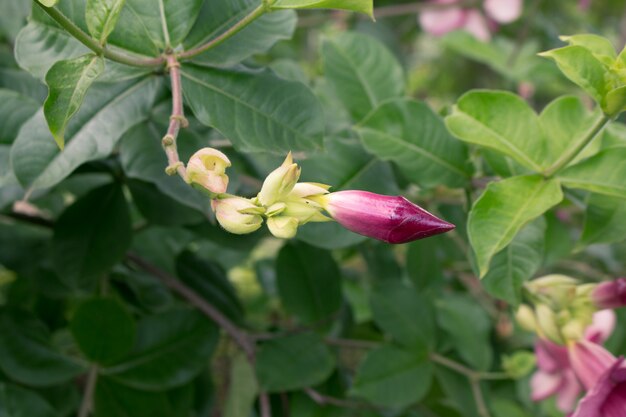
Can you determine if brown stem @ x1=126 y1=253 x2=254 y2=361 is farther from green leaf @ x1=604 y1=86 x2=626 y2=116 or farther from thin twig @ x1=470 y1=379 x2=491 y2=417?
green leaf @ x1=604 y1=86 x2=626 y2=116

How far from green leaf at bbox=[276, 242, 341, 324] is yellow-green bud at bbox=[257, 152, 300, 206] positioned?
54 centimetres

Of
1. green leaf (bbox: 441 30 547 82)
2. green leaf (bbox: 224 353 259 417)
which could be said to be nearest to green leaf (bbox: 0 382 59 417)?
green leaf (bbox: 224 353 259 417)

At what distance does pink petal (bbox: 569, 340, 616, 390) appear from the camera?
0.71 m

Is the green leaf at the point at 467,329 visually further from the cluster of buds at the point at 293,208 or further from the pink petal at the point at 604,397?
the cluster of buds at the point at 293,208

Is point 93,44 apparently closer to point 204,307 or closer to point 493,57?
point 204,307

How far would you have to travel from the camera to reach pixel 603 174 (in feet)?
2.13

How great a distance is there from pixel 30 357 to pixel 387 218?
638mm

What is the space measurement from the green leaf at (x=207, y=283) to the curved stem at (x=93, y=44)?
0.49 meters

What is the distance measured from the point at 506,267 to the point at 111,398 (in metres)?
0.55

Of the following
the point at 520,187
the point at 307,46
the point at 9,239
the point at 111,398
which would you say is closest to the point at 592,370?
the point at 520,187

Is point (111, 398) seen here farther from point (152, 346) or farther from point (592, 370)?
point (592, 370)

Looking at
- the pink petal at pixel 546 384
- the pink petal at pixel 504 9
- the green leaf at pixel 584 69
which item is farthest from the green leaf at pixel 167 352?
the pink petal at pixel 504 9

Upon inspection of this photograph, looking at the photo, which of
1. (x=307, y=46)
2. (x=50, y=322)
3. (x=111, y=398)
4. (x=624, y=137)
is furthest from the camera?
(x=307, y=46)

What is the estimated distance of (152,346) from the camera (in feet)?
3.17
